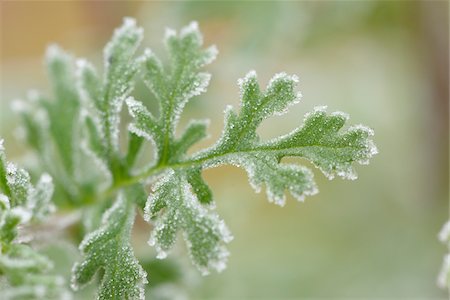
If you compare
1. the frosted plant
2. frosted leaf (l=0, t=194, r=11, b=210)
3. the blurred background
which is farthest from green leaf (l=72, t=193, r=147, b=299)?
the blurred background

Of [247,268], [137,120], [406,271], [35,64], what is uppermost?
[35,64]

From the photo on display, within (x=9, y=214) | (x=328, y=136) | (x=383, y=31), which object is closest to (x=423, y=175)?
(x=383, y=31)

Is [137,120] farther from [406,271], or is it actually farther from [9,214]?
[406,271]

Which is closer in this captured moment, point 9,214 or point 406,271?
point 9,214

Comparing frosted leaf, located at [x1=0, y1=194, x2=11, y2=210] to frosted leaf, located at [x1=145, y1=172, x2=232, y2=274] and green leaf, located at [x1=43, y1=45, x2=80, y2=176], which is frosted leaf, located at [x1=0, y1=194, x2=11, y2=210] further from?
green leaf, located at [x1=43, y1=45, x2=80, y2=176]

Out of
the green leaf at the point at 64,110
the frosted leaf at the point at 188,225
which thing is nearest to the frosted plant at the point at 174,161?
the frosted leaf at the point at 188,225

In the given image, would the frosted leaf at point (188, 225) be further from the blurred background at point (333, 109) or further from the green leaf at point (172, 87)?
the blurred background at point (333, 109)

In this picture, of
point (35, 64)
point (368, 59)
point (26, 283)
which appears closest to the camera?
point (26, 283)
